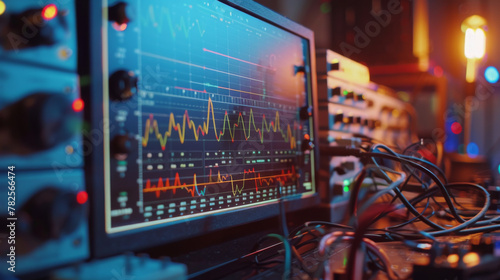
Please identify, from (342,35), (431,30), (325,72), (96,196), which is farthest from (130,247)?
(431,30)

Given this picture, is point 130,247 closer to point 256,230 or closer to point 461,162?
point 256,230

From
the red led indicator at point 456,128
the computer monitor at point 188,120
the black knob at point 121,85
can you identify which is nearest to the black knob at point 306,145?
the computer monitor at point 188,120

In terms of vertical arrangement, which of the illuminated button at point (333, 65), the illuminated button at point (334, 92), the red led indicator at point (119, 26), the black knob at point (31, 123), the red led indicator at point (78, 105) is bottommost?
the black knob at point (31, 123)

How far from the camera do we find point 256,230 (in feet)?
2.70

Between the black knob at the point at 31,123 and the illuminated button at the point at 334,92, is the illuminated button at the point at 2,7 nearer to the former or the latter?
the black knob at the point at 31,123

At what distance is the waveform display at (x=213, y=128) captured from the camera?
0.50 meters

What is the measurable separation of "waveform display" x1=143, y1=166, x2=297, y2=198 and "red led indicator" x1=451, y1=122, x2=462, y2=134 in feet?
6.14

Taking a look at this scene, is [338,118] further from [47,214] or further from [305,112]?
[47,214]

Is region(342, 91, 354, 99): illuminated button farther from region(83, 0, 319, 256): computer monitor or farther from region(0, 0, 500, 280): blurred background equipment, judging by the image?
region(83, 0, 319, 256): computer monitor

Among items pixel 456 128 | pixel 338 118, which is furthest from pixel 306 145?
pixel 456 128

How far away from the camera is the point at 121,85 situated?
443 millimetres

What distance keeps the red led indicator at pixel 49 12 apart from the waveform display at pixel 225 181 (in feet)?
0.69

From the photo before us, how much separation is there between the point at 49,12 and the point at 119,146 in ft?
0.51

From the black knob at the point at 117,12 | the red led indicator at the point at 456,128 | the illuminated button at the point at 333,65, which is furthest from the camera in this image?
the red led indicator at the point at 456,128
